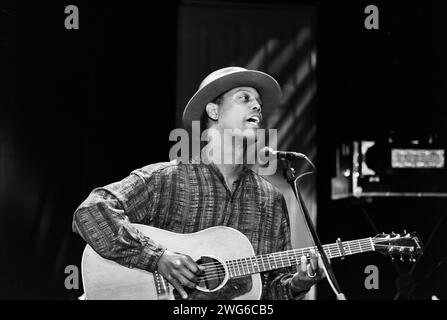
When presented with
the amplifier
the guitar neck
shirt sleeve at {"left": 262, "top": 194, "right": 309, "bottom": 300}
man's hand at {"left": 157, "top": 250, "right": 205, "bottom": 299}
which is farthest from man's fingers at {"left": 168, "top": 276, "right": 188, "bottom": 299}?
the amplifier

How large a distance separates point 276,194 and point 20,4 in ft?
6.08

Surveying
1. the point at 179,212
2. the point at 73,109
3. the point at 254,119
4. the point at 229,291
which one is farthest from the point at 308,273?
the point at 73,109

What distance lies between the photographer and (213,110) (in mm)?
2920

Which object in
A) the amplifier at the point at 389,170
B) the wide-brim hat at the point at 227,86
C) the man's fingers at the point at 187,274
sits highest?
the wide-brim hat at the point at 227,86

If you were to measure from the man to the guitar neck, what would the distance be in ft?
0.26

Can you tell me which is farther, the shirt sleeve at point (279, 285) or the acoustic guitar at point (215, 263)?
the shirt sleeve at point (279, 285)

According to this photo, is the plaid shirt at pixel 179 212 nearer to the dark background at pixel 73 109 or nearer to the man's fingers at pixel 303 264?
the man's fingers at pixel 303 264

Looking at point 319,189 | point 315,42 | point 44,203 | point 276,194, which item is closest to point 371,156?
point 319,189

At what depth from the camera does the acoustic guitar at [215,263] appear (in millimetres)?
2488

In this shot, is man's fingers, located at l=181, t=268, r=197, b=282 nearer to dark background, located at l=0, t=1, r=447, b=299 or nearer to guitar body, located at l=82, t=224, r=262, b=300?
guitar body, located at l=82, t=224, r=262, b=300

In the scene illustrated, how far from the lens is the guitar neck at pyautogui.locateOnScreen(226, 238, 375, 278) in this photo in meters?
2.53

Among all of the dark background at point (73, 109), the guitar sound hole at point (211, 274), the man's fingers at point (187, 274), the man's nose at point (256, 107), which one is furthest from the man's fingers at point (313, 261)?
the dark background at point (73, 109)

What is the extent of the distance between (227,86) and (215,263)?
2.83 feet

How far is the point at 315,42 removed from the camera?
360 centimetres
